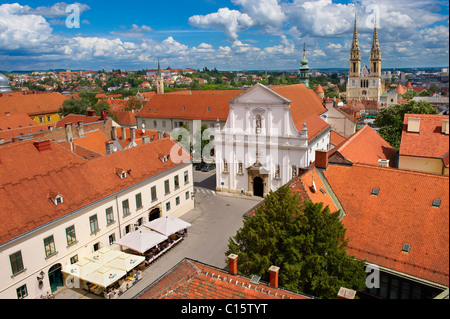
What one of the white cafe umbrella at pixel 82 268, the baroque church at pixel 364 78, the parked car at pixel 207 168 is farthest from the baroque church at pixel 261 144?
the baroque church at pixel 364 78

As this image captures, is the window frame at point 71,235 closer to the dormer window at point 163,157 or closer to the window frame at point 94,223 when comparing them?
the window frame at point 94,223

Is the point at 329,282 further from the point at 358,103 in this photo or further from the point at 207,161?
the point at 358,103

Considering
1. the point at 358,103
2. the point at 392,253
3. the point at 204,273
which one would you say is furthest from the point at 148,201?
the point at 358,103

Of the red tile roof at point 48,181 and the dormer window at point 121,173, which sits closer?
the red tile roof at point 48,181

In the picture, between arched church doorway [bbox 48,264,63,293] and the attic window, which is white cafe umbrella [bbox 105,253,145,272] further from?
the attic window

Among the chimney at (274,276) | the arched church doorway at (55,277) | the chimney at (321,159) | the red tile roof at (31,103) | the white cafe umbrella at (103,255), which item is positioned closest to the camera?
the chimney at (274,276)

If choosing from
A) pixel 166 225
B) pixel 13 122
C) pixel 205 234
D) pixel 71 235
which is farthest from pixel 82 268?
pixel 13 122

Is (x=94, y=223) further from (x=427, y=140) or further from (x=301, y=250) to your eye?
(x=427, y=140)

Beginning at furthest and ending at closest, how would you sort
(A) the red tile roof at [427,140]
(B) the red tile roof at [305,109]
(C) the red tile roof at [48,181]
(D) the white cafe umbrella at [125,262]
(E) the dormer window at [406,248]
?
1. (B) the red tile roof at [305,109]
2. (A) the red tile roof at [427,140]
3. (D) the white cafe umbrella at [125,262]
4. (C) the red tile roof at [48,181]
5. (E) the dormer window at [406,248]
